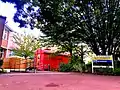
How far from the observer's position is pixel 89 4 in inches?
796

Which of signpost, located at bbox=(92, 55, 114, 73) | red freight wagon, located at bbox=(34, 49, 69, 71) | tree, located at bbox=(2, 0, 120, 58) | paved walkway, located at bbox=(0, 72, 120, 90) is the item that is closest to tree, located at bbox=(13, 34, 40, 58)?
red freight wagon, located at bbox=(34, 49, 69, 71)

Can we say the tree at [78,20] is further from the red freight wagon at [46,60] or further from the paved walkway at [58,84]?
the red freight wagon at [46,60]

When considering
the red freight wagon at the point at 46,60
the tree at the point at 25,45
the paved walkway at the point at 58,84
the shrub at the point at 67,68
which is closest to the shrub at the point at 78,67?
the shrub at the point at 67,68

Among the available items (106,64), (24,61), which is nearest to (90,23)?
(106,64)

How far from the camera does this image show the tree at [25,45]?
43438 millimetres

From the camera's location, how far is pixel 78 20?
2070 centimetres

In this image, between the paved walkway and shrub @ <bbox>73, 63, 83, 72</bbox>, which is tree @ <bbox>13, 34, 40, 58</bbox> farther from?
the paved walkway

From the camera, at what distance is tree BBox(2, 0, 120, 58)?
19.1 metres

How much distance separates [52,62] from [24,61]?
7.67 m

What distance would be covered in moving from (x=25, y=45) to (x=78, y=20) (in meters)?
25.4

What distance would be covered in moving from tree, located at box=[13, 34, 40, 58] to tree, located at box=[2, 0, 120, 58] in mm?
20930

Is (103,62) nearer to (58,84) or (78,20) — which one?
(78,20)

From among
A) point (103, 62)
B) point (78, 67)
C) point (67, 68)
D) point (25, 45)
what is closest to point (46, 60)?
point (25, 45)

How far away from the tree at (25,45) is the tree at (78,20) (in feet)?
68.7
